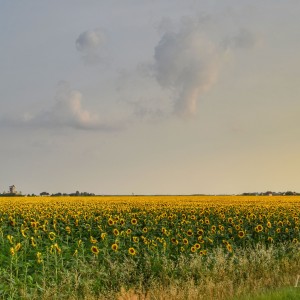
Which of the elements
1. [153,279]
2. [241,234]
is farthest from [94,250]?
[241,234]

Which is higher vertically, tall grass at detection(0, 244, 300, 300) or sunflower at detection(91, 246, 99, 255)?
sunflower at detection(91, 246, 99, 255)

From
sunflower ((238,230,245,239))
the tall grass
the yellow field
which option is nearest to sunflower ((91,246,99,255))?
the yellow field

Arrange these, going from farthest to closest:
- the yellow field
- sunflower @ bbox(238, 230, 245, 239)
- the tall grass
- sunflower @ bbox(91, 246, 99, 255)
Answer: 1. sunflower @ bbox(238, 230, 245, 239)
2. the yellow field
3. sunflower @ bbox(91, 246, 99, 255)
4. the tall grass

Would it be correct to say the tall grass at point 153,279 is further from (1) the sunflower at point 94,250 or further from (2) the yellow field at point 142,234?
→ (2) the yellow field at point 142,234

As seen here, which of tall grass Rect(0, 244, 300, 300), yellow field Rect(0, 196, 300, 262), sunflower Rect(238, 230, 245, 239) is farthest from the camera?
sunflower Rect(238, 230, 245, 239)

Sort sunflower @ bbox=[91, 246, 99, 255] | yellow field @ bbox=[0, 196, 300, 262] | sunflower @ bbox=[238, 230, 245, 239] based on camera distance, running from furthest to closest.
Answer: sunflower @ bbox=[238, 230, 245, 239] → yellow field @ bbox=[0, 196, 300, 262] → sunflower @ bbox=[91, 246, 99, 255]

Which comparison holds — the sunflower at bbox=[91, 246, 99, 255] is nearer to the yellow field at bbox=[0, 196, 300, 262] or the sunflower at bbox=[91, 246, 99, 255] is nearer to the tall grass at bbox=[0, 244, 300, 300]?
the yellow field at bbox=[0, 196, 300, 262]

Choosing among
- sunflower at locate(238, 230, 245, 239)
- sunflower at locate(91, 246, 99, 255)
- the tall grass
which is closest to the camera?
the tall grass

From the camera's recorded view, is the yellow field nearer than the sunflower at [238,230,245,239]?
Yes

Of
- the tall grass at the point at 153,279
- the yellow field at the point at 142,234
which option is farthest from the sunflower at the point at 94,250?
the tall grass at the point at 153,279

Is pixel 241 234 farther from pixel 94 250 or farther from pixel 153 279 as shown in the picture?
pixel 153 279

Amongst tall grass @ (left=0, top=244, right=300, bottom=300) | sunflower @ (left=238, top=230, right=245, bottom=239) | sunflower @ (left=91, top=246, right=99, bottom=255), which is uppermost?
sunflower @ (left=238, top=230, right=245, bottom=239)

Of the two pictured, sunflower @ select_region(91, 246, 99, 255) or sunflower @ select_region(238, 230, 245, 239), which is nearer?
sunflower @ select_region(91, 246, 99, 255)

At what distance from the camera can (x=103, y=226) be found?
862 inches
